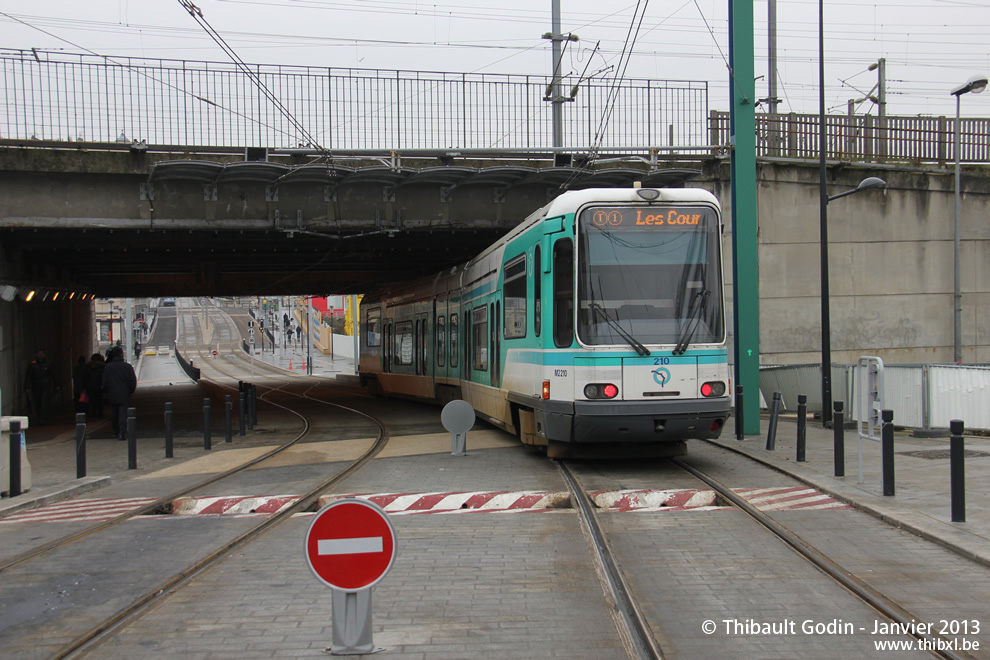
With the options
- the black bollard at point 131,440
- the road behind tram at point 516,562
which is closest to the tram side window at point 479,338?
the road behind tram at point 516,562

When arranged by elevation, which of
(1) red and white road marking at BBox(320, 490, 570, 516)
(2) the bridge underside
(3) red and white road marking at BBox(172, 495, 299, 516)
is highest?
(2) the bridge underside

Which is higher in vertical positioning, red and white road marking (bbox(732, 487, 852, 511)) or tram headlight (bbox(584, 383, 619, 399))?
tram headlight (bbox(584, 383, 619, 399))

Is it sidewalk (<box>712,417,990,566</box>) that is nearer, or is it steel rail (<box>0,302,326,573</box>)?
steel rail (<box>0,302,326,573</box>)

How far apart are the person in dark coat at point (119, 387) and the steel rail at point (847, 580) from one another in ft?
41.4

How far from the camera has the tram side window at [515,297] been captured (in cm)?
1242

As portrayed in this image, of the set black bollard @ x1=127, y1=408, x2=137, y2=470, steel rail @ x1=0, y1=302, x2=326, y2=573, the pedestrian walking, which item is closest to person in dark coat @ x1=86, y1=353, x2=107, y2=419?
the pedestrian walking

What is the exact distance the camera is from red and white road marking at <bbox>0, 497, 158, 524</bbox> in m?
9.44

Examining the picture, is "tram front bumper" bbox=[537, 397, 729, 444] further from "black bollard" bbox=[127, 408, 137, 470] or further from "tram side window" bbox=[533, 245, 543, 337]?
"black bollard" bbox=[127, 408, 137, 470]

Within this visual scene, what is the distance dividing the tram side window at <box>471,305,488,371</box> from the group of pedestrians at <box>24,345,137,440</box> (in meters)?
6.64

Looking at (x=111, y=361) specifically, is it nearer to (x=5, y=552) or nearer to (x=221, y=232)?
(x=221, y=232)

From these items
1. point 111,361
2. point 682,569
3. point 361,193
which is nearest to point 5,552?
point 682,569

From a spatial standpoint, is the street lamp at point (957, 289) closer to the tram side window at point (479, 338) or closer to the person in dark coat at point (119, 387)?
the tram side window at point (479, 338)

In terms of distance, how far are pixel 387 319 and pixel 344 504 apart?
2233cm

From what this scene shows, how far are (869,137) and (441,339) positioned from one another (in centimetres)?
1096
